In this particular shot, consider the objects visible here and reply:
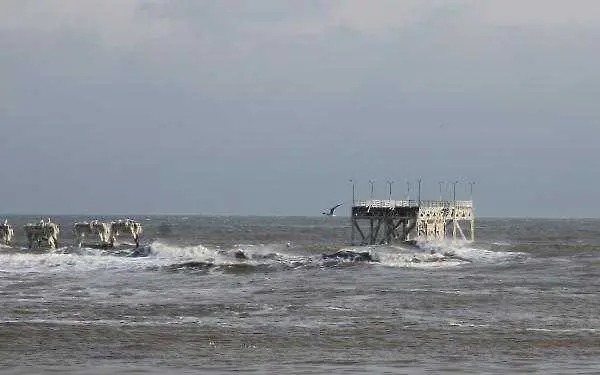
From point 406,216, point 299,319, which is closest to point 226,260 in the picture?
point 406,216

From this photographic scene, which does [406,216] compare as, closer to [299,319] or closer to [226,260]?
[226,260]

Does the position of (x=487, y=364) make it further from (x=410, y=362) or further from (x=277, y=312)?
(x=277, y=312)

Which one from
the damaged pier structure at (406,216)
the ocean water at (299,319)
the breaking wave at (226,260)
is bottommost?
the ocean water at (299,319)

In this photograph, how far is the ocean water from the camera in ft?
76.3

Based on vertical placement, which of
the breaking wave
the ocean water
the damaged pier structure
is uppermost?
the damaged pier structure

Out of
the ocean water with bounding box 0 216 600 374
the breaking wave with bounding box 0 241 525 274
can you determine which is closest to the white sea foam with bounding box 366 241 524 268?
the breaking wave with bounding box 0 241 525 274

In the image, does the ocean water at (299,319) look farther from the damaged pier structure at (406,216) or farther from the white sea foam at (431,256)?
the damaged pier structure at (406,216)

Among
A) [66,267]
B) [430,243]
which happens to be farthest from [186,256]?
[430,243]

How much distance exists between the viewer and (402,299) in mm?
38500

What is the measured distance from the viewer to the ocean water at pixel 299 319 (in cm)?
2325

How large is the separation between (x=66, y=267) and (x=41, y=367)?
1512 inches

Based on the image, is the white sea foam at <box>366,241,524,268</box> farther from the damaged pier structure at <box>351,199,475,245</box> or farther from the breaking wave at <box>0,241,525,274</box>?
the damaged pier structure at <box>351,199,475,245</box>

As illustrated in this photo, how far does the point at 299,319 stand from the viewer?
3186 cm

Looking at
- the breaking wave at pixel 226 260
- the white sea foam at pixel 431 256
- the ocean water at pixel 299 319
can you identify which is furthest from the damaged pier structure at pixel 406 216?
the ocean water at pixel 299 319
